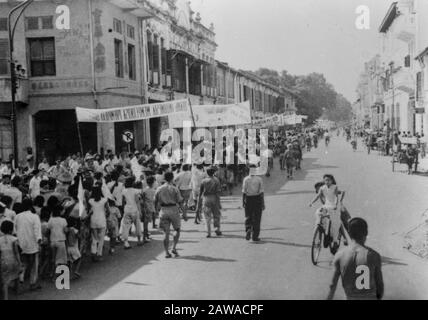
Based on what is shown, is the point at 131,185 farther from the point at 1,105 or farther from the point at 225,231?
the point at 1,105

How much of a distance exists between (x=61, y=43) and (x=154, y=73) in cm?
694

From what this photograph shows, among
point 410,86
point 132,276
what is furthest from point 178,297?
point 410,86

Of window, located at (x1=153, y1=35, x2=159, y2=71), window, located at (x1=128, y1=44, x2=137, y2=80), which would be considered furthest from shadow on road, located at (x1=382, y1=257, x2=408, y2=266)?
window, located at (x1=153, y1=35, x2=159, y2=71)

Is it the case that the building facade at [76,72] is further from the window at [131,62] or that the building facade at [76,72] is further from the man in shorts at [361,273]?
the man in shorts at [361,273]

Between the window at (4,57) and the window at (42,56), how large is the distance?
0.98m

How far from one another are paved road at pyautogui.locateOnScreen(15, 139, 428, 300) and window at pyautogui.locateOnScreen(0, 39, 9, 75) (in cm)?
1264

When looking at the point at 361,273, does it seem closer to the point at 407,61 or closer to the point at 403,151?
the point at 403,151

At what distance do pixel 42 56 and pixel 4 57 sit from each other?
1521 mm

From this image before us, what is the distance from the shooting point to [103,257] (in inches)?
417

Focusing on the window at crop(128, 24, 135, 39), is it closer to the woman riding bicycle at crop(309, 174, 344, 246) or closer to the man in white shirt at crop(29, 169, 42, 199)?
the man in white shirt at crop(29, 169, 42, 199)

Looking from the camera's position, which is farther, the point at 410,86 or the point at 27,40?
the point at 410,86

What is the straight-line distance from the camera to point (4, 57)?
22.6m

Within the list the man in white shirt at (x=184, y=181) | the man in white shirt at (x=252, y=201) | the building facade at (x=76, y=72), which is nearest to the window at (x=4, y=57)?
the building facade at (x=76, y=72)

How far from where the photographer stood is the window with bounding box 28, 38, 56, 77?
2292cm
